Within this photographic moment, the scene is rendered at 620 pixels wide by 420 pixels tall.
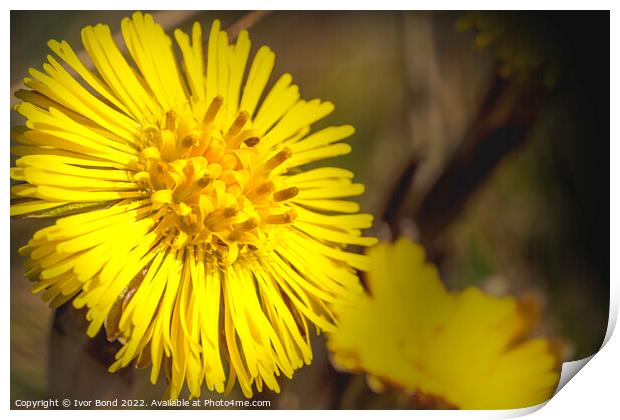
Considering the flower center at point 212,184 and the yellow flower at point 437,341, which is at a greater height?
the flower center at point 212,184

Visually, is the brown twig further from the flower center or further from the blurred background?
the flower center

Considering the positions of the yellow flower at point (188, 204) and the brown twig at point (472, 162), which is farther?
the brown twig at point (472, 162)

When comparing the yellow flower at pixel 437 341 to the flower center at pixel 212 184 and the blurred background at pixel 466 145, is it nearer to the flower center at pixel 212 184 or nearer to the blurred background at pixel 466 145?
the blurred background at pixel 466 145

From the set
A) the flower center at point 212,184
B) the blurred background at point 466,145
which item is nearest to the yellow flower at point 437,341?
the blurred background at point 466,145

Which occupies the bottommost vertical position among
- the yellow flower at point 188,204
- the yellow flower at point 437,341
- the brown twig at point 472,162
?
the yellow flower at point 437,341

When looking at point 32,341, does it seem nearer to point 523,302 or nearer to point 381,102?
point 381,102

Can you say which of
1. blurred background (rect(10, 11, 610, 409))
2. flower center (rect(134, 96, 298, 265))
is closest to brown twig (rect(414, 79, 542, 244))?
blurred background (rect(10, 11, 610, 409))
